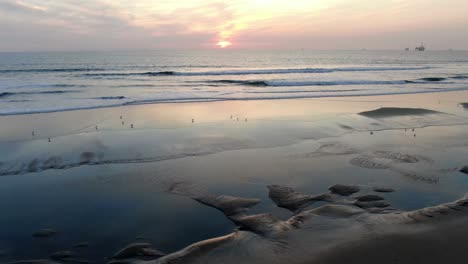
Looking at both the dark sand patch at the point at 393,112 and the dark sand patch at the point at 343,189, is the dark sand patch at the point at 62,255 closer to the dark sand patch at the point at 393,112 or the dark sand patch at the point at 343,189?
the dark sand patch at the point at 343,189

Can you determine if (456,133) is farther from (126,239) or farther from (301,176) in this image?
(126,239)

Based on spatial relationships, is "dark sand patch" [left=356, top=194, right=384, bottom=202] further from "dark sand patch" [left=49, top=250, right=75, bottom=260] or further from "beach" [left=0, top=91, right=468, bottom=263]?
"dark sand patch" [left=49, top=250, right=75, bottom=260]

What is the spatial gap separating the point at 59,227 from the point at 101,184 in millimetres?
1971

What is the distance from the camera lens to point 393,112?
16516 mm

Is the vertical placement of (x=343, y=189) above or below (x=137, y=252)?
above

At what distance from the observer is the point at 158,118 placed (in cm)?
1543

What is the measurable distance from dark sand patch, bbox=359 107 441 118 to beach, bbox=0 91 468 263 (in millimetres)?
946

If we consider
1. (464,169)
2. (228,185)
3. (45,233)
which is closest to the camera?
(45,233)

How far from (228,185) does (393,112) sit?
1196cm

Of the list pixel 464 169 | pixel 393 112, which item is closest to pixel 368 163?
pixel 464 169

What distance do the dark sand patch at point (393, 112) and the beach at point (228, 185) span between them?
95 centimetres

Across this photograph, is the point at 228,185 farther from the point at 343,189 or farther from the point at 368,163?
the point at 368,163

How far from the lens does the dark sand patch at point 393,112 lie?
51.9 feet

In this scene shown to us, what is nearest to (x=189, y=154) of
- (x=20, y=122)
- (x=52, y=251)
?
(x=52, y=251)
